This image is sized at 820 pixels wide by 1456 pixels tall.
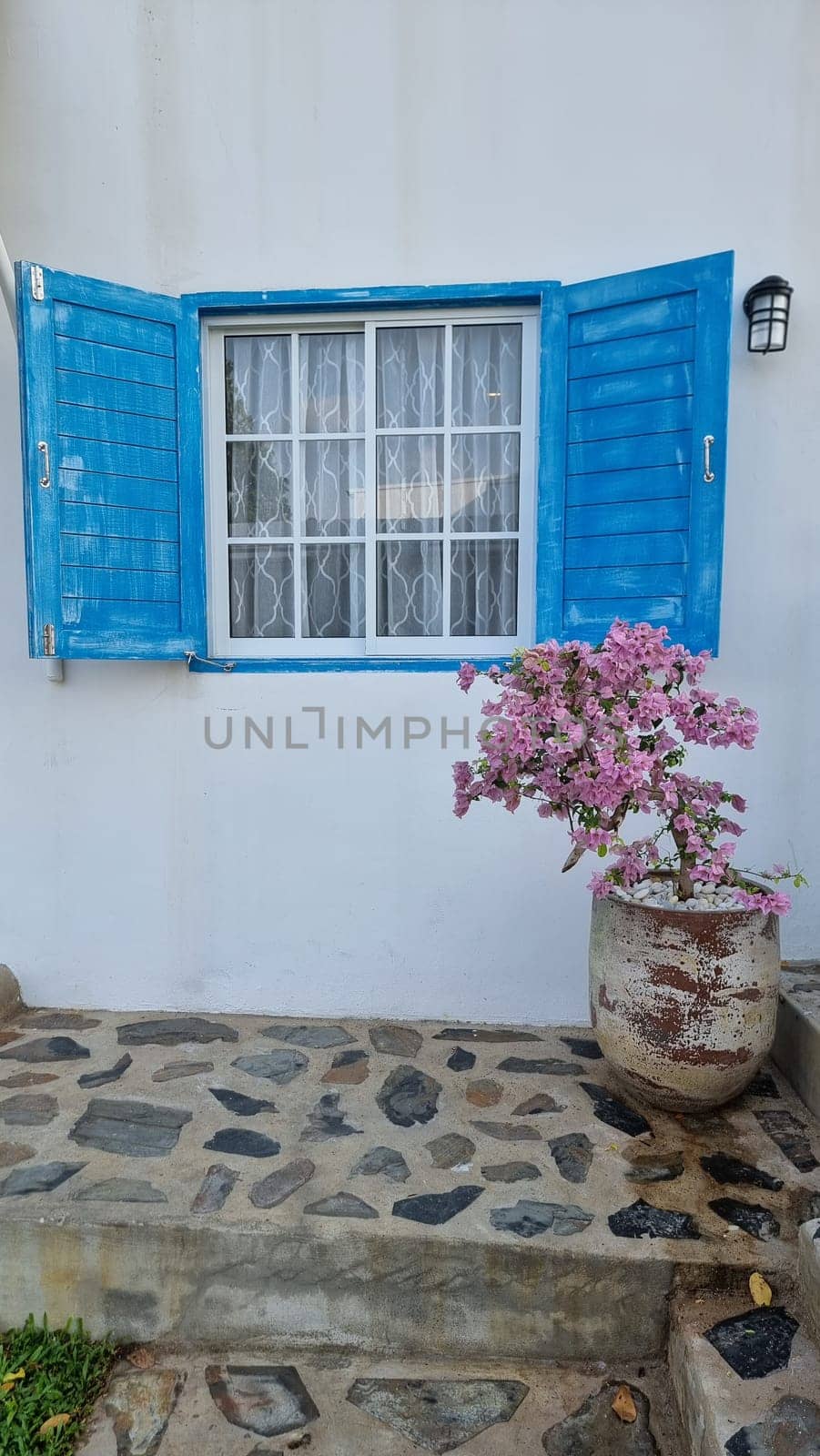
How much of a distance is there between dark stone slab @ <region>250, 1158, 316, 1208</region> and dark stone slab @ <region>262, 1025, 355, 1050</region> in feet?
2.41

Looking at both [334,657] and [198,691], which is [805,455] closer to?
[334,657]

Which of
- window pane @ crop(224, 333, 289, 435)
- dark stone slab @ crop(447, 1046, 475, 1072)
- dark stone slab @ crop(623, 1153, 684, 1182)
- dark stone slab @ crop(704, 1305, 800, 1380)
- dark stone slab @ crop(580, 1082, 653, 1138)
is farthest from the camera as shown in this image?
window pane @ crop(224, 333, 289, 435)

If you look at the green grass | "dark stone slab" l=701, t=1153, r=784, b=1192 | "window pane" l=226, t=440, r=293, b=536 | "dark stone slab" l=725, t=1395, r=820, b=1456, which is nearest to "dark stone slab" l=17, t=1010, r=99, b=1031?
the green grass

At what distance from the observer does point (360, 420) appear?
3238 mm

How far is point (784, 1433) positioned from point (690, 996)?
913 mm

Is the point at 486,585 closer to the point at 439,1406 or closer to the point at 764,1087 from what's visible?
the point at 764,1087

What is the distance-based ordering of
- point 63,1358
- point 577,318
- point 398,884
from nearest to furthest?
point 63,1358 → point 577,318 → point 398,884

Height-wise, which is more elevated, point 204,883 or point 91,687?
point 91,687

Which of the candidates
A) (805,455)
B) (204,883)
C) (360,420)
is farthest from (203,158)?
(204,883)

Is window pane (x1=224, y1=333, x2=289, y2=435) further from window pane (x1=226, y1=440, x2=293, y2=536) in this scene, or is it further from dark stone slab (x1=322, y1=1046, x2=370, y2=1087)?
dark stone slab (x1=322, y1=1046, x2=370, y2=1087)

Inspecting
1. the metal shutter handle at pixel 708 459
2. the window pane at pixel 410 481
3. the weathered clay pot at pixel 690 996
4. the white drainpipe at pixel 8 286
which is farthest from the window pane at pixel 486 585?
the white drainpipe at pixel 8 286

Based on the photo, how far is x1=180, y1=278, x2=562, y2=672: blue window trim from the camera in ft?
9.71

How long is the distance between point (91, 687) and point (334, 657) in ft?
3.05

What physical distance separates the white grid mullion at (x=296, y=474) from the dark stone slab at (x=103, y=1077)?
1634 mm
